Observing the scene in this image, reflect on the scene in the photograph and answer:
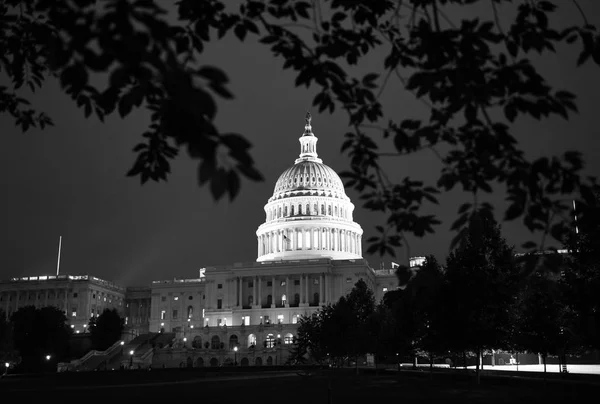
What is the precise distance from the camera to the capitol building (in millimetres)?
126500

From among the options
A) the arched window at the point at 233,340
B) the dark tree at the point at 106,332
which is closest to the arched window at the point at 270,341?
the arched window at the point at 233,340

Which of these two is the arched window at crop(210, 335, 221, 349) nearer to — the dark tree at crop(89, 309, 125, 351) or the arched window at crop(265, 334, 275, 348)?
the arched window at crop(265, 334, 275, 348)

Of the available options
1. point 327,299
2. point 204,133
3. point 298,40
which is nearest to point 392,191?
point 298,40

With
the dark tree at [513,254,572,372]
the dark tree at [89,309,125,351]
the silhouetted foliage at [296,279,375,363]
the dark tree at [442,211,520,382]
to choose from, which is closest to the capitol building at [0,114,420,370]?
the dark tree at [89,309,125,351]

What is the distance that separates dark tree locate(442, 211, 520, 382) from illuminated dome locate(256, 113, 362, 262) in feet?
420

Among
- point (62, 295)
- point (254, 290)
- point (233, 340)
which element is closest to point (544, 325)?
point (233, 340)

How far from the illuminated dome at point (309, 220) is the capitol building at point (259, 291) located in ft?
0.93

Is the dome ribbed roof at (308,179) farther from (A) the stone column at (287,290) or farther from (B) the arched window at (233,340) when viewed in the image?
(B) the arched window at (233,340)

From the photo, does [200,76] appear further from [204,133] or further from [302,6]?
[302,6]

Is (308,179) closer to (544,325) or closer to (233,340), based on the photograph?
(233,340)

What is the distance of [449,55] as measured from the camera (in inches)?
321

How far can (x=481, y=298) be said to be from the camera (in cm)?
4584

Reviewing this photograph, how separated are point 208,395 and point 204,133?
3759 cm

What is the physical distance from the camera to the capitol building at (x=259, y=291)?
12650cm
